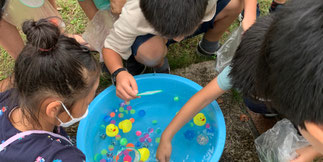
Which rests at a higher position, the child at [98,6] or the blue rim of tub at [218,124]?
the child at [98,6]

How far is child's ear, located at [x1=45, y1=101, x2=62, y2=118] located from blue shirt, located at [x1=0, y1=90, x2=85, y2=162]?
4.9 inches

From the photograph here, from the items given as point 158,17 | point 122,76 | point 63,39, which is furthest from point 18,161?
point 158,17

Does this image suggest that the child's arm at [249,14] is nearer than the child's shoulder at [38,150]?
No

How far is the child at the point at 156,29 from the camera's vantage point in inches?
40.9

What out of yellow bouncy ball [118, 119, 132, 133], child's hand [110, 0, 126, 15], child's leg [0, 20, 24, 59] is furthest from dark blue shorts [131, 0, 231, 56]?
child's leg [0, 20, 24, 59]

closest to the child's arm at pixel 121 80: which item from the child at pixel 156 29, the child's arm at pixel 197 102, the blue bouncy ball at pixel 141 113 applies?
the child at pixel 156 29

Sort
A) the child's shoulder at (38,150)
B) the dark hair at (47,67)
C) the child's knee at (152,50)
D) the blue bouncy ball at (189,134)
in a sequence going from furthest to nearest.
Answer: the blue bouncy ball at (189,134)
the child's knee at (152,50)
the child's shoulder at (38,150)
the dark hair at (47,67)

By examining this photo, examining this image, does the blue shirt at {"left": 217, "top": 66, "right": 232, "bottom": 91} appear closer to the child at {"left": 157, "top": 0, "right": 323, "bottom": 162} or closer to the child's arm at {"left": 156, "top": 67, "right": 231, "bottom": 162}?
the child's arm at {"left": 156, "top": 67, "right": 231, "bottom": 162}

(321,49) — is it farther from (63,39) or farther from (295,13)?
(63,39)

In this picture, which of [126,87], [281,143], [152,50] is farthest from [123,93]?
[281,143]

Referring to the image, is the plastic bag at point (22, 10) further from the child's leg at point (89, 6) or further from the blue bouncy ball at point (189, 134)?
the blue bouncy ball at point (189, 134)

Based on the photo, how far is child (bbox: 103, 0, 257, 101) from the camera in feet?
3.41

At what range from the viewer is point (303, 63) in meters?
0.59

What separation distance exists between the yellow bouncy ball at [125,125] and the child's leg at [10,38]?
847mm
